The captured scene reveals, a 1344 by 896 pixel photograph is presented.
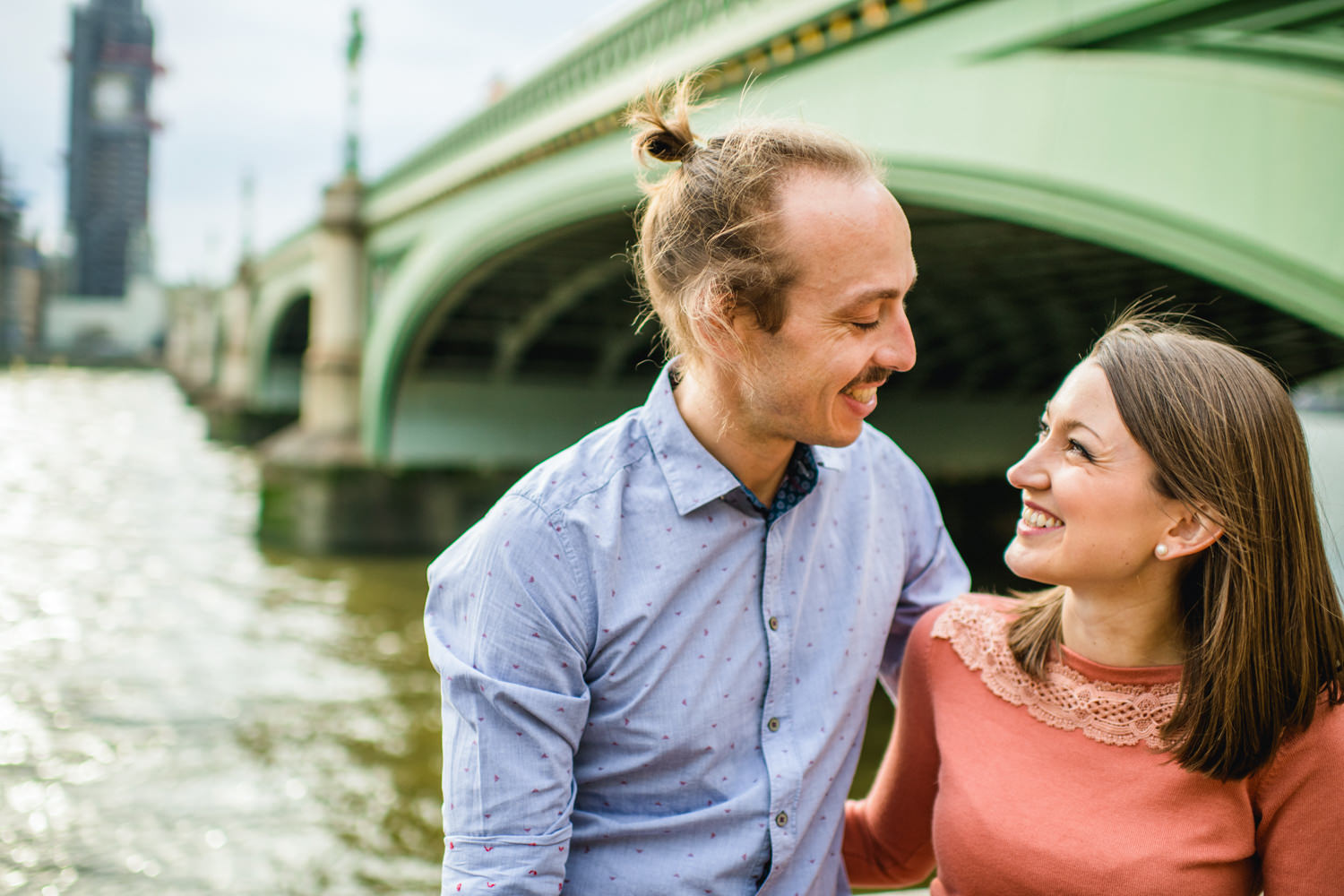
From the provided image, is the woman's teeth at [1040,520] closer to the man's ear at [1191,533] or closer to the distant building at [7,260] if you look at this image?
the man's ear at [1191,533]

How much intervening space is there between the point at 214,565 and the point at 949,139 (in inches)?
451

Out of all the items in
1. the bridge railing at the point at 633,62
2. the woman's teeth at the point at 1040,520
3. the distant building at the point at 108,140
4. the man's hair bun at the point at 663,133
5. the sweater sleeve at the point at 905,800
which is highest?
the distant building at the point at 108,140

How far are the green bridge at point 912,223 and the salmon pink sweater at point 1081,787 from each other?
0.90 meters

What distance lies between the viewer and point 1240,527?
4.86 feet

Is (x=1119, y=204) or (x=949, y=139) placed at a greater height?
(x=949, y=139)

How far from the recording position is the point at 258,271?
27.3 meters

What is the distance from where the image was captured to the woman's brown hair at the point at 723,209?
1.49 metres

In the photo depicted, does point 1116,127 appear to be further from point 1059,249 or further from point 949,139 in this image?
point 1059,249

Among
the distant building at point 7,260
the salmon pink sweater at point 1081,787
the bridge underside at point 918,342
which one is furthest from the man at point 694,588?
the distant building at point 7,260

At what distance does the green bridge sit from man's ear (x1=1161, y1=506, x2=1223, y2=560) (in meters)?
0.77

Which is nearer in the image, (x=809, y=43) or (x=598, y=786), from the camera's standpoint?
(x=598, y=786)

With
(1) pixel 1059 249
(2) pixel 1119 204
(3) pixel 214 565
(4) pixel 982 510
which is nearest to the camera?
(2) pixel 1119 204

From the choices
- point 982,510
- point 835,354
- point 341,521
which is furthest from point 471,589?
point 982,510

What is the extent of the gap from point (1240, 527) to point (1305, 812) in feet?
1.20
